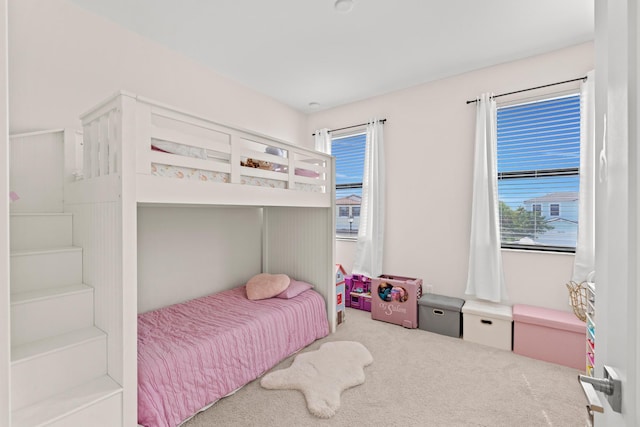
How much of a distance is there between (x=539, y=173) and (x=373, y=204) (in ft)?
5.63

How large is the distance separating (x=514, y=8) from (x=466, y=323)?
2703 mm

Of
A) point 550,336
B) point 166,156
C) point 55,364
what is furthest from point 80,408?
point 550,336

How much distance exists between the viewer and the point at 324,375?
2.15 m

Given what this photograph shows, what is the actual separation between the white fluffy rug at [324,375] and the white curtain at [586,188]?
2.05 metres

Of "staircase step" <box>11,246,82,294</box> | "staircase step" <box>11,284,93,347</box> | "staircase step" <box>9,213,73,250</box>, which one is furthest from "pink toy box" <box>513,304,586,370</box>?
"staircase step" <box>9,213,73,250</box>

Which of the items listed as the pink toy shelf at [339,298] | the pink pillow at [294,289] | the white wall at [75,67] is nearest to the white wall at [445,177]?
the pink toy shelf at [339,298]

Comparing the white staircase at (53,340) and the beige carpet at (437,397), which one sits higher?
the white staircase at (53,340)

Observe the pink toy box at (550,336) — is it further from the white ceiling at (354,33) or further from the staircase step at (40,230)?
the staircase step at (40,230)

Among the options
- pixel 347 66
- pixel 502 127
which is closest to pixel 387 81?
pixel 347 66

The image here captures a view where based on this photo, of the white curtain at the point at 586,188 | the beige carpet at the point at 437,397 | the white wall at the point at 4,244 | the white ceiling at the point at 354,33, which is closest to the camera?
the white wall at the point at 4,244

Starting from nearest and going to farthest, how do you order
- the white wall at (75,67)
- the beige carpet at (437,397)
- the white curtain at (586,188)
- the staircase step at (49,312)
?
the staircase step at (49,312)
the beige carpet at (437,397)
the white wall at (75,67)
the white curtain at (586,188)

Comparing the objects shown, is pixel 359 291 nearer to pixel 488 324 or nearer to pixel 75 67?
pixel 488 324

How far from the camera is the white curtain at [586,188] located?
7.89 ft

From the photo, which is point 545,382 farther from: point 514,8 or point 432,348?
point 514,8
